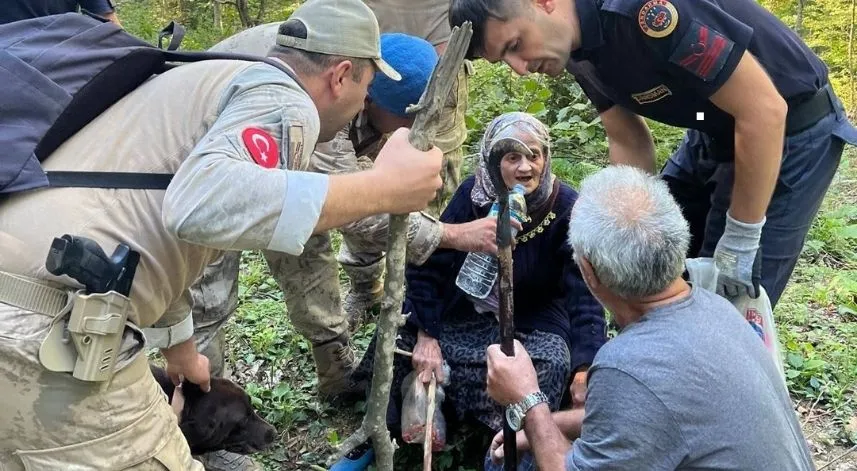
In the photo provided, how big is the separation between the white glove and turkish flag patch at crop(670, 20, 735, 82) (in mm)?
667

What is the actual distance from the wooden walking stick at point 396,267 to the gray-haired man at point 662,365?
0.54 metres

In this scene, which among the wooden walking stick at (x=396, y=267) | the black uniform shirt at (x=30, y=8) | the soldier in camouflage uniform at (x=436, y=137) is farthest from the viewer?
the soldier in camouflage uniform at (x=436, y=137)

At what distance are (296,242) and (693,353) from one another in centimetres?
110

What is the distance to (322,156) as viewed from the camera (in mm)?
3393

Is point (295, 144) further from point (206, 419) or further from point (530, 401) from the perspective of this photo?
point (206, 419)

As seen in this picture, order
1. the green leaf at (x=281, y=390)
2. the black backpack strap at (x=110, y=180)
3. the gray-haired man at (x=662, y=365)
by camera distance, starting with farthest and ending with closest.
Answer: the green leaf at (x=281, y=390), the gray-haired man at (x=662, y=365), the black backpack strap at (x=110, y=180)

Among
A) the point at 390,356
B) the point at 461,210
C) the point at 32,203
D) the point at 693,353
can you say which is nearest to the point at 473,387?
the point at 461,210

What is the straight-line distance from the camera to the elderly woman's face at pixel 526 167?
3.35 m

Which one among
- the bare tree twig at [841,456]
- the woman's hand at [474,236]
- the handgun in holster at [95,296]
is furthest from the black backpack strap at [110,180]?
the bare tree twig at [841,456]

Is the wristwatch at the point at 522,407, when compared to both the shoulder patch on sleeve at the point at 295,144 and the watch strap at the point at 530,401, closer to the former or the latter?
the watch strap at the point at 530,401

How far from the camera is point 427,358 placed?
137 inches

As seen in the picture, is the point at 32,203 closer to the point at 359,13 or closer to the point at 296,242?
the point at 296,242

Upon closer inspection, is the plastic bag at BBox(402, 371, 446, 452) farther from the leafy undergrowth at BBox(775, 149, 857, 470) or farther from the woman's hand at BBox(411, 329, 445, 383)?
the leafy undergrowth at BBox(775, 149, 857, 470)

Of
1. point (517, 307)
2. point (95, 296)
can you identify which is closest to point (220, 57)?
point (95, 296)
